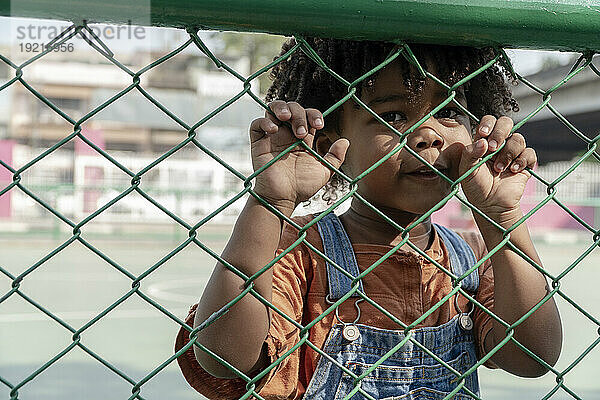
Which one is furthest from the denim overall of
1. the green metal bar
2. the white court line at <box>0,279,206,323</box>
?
the white court line at <box>0,279,206,323</box>

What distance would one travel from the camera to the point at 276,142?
3.90 ft

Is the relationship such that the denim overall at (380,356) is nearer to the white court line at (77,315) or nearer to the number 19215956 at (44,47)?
the number 19215956 at (44,47)

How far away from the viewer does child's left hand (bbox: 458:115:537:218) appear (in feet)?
4.25

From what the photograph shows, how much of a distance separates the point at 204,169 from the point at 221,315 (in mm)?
16563

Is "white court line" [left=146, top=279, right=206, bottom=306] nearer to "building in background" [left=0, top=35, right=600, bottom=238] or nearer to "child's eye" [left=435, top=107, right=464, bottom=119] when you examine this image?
"building in background" [left=0, top=35, right=600, bottom=238]

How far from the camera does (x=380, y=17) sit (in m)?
1.13

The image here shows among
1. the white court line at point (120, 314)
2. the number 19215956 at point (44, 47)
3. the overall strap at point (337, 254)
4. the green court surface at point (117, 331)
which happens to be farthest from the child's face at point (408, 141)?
the white court line at point (120, 314)

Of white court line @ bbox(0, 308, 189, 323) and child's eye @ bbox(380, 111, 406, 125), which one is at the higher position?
white court line @ bbox(0, 308, 189, 323)

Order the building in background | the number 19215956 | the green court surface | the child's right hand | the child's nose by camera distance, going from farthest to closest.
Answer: the building in background, the green court surface, the child's nose, the child's right hand, the number 19215956

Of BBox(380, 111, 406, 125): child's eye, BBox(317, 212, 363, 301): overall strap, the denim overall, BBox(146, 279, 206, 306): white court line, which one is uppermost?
BBox(146, 279, 206, 306): white court line

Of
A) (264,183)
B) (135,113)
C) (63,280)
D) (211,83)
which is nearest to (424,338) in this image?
(264,183)

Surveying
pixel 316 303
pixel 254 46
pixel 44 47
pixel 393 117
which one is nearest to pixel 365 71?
pixel 393 117

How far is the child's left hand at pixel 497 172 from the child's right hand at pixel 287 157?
254 millimetres

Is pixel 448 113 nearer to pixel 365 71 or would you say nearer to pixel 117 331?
pixel 365 71
